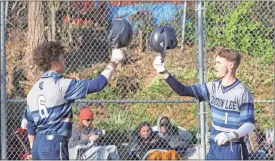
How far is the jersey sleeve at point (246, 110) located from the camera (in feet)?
23.1

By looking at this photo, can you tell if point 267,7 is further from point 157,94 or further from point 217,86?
point 217,86

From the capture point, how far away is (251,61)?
41.5 feet

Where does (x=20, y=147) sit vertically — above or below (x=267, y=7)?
below

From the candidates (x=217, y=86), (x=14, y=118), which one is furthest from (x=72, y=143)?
(x=217, y=86)

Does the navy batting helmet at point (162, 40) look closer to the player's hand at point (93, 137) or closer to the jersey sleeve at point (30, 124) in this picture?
the jersey sleeve at point (30, 124)

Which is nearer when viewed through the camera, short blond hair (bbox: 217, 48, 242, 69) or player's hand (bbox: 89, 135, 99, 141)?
short blond hair (bbox: 217, 48, 242, 69)

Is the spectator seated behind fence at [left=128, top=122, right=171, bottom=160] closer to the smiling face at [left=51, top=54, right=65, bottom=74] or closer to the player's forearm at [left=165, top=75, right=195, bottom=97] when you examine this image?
the player's forearm at [left=165, top=75, right=195, bottom=97]

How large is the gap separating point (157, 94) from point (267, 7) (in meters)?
2.23

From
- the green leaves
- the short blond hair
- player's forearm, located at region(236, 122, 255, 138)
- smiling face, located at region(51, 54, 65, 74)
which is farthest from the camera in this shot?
the green leaves

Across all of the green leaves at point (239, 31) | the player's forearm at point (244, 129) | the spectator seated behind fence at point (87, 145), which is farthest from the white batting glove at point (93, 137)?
the player's forearm at point (244, 129)

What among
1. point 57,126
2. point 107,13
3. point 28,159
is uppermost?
point 107,13

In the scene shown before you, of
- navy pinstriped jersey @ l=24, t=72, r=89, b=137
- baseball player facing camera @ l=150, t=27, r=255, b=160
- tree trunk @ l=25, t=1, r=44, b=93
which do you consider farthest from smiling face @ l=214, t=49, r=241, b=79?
tree trunk @ l=25, t=1, r=44, b=93

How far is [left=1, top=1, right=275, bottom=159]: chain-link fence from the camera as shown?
39.3ft

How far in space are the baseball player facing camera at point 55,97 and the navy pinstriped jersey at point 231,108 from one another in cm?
104
